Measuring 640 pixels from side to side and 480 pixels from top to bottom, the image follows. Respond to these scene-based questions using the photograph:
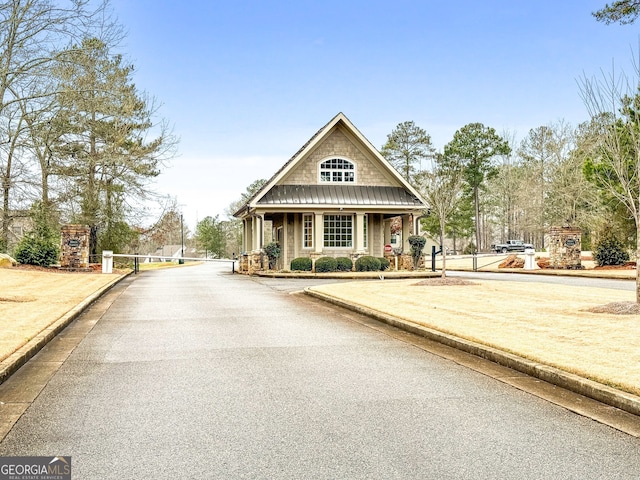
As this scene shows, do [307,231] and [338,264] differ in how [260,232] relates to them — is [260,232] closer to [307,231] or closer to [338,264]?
[307,231]

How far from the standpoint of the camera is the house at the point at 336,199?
101 ft

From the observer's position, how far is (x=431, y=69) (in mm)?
25078

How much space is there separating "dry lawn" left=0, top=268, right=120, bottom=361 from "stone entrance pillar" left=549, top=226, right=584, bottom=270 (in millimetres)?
21964

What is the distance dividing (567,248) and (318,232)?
41.6 ft

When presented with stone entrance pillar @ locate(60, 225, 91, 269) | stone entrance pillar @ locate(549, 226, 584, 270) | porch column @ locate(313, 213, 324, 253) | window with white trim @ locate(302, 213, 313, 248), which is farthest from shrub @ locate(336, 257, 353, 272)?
stone entrance pillar @ locate(60, 225, 91, 269)

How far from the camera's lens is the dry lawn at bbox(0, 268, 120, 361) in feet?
31.6

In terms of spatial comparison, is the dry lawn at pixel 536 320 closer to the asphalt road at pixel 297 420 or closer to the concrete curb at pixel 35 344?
the asphalt road at pixel 297 420

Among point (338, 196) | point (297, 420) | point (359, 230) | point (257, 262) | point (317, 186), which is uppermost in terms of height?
point (317, 186)

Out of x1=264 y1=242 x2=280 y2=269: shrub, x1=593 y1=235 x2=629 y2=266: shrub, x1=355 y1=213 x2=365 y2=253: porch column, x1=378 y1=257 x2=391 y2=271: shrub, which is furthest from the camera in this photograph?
x1=264 y1=242 x2=280 y2=269: shrub

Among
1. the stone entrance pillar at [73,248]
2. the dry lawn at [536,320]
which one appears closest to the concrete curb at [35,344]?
the dry lawn at [536,320]

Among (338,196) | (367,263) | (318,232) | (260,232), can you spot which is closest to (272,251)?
(260,232)

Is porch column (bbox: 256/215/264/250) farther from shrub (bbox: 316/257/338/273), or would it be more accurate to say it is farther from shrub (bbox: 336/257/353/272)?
shrub (bbox: 336/257/353/272)

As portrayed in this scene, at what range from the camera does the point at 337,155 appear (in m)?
32.0

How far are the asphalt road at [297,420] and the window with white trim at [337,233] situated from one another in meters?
22.4
